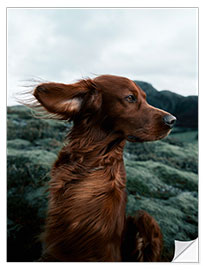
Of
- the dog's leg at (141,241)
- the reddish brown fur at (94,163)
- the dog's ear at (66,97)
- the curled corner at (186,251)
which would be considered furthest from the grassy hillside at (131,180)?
the dog's ear at (66,97)

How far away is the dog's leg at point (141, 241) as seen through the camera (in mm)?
1784

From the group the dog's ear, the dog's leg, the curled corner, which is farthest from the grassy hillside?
the dog's ear

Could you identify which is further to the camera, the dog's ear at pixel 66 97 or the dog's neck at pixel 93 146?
the dog's neck at pixel 93 146

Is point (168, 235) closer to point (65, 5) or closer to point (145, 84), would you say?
point (145, 84)

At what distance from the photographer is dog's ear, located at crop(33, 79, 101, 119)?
1.58m

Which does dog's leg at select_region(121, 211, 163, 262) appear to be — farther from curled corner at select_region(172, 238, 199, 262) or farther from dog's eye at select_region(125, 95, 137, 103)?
dog's eye at select_region(125, 95, 137, 103)

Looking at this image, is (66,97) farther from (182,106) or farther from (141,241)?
→ (182,106)

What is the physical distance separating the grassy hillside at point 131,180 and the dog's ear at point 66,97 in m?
0.68

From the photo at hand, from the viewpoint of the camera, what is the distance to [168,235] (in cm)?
220

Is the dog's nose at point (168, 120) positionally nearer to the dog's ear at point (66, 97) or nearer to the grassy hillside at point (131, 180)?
the dog's ear at point (66, 97)

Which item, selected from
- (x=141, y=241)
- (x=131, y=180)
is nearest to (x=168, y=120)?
(x=141, y=241)

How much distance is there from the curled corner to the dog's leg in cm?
38

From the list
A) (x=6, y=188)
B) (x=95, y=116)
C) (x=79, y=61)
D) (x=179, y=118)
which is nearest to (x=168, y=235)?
(x=179, y=118)

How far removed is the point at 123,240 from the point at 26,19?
1980 millimetres
